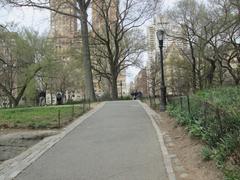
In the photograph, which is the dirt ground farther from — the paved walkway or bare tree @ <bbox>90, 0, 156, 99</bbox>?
bare tree @ <bbox>90, 0, 156, 99</bbox>

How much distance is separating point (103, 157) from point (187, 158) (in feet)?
6.35

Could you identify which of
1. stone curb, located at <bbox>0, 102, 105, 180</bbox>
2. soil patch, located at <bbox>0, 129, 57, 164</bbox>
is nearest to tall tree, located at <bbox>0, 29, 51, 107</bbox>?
soil patch, located at <bbox>0, 129, 57, 164</bbox>

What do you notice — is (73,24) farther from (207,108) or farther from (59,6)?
(207,108)

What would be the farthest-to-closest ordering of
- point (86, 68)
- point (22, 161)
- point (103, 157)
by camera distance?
point (86, 68)
point (22, 161)
point (103, 157)

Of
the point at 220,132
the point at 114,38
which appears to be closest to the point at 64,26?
the point at 114,38

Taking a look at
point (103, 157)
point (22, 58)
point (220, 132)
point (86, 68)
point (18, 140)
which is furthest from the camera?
point (22, 58)

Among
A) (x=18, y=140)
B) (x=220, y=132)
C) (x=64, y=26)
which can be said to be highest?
(x=64, y=26)

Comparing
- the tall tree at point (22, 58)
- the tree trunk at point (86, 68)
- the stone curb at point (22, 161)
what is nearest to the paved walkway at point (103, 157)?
the stone curb at point (22, 161)

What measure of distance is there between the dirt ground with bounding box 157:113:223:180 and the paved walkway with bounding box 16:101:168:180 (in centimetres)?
34

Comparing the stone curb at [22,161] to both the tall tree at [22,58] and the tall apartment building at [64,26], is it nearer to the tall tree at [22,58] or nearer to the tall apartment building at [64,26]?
the tall apartment building at [64,26]

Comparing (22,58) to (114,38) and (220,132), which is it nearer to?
(114,38)

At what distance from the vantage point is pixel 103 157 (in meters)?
10.3

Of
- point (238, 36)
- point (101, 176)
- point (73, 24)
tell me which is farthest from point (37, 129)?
point (238, 36)

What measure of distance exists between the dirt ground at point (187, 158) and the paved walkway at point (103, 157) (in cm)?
34
